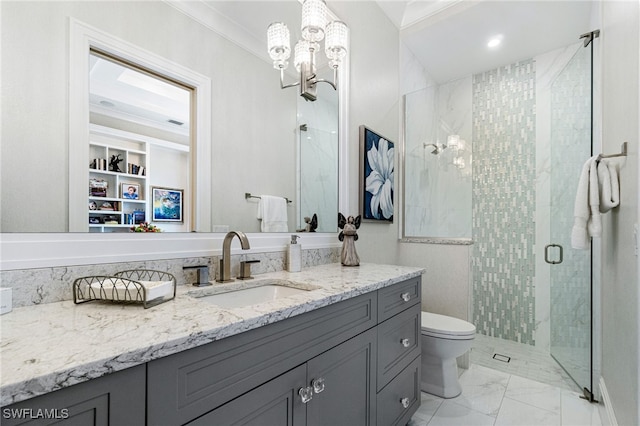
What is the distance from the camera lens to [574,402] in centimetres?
194

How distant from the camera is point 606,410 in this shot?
1.69 metres

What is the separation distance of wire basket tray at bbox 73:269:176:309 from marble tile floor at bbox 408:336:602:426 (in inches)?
63.0

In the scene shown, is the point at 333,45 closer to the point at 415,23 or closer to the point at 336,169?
the point at 336,169

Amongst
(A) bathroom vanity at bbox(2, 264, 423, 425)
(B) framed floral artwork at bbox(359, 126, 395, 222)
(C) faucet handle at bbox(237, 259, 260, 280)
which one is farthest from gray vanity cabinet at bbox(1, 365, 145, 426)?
(B) framed floral artwork at bbox(359, 126, 395, 222)

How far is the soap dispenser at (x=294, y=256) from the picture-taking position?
1.59m

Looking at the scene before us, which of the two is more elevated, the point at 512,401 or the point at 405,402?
the point at 405,402

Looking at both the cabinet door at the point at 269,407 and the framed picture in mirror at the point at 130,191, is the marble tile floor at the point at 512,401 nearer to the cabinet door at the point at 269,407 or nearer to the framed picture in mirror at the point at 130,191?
the cabinet door at the point at 269,407

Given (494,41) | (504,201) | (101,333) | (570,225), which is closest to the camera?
(101,333)

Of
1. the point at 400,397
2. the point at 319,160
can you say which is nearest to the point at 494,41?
the point at 319,160

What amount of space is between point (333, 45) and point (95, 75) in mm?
1173

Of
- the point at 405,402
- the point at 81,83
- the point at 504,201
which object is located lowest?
the point at 405,402

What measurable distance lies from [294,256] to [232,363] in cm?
86

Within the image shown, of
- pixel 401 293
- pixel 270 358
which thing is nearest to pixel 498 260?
pixel 401 293

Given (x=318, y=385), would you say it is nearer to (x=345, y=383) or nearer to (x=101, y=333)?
(x=345, y=383)
